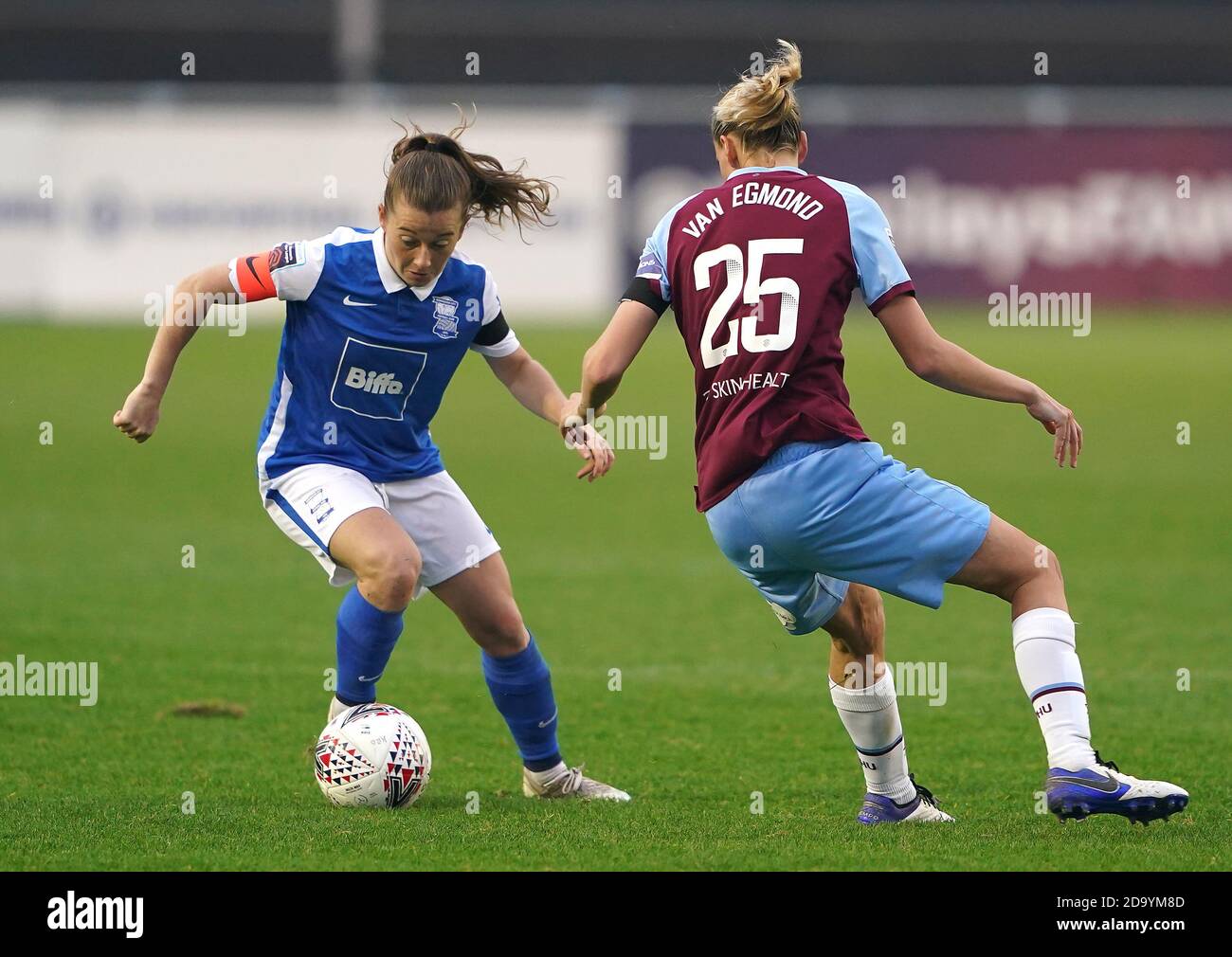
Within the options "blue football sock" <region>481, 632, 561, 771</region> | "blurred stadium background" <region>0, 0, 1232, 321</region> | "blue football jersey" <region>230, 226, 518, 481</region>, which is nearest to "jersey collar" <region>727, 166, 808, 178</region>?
"blue football jersey" <region>230, 226, 518, 481</region>

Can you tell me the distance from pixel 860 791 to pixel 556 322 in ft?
58.5

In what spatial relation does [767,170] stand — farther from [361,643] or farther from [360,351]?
[361,643]

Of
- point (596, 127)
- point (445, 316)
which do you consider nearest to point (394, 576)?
point (445, 316)

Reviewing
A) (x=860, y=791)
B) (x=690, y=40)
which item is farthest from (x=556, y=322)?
(x=860, y=791)

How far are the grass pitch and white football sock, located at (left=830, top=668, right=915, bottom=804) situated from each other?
0.63 feet

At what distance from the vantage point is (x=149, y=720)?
679 centimetres

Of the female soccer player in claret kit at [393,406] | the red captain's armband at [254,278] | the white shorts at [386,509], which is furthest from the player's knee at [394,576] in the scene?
the red captain's armband at [254,278]

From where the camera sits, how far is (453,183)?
5270 millimetres

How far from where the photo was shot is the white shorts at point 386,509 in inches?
213

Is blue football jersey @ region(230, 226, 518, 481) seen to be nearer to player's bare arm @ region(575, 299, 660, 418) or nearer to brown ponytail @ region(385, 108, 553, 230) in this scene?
brown ponytail @ region(385, 108, 553, 230)

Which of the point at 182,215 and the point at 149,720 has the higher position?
the point at 182,215

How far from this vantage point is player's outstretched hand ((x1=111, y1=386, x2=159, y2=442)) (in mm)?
5195

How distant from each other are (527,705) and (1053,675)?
5.76 ft
